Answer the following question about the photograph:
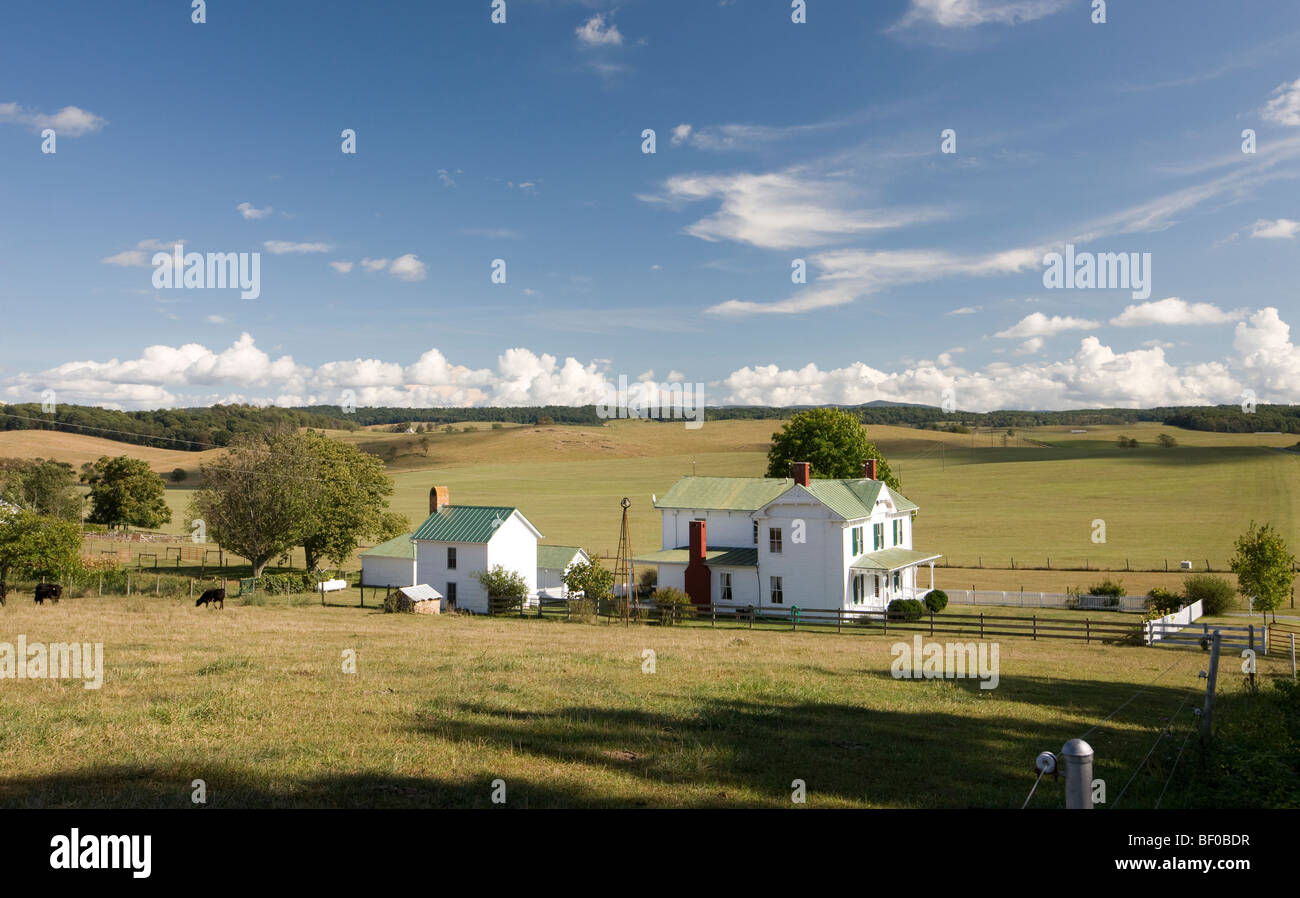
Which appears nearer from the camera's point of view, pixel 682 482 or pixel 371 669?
pixel 371 669

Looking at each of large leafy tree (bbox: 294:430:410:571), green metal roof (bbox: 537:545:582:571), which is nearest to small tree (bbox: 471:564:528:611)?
green metal roof (bbox: 537:545:582:571)

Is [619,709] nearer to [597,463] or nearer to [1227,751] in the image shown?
[1227,751]

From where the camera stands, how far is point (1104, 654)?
3072 cm

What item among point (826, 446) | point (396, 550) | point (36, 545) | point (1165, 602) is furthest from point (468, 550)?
point (1165, 602)

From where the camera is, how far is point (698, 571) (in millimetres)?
48938

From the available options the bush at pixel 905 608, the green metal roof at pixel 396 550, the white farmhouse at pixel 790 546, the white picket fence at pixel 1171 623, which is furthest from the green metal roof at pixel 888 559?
the green metal roof at pixel 396 550

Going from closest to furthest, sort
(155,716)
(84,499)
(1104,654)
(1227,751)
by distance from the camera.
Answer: (1227,751), (155,716), (1104,654), (84,499)

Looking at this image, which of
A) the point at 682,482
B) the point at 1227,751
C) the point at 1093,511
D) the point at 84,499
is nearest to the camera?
the point at 1227,751

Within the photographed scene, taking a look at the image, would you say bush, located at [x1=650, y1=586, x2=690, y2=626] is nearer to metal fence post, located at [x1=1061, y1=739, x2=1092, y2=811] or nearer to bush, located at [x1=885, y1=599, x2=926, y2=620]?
bush, located at [x1=885, y1=599, x2=926, y2=620]

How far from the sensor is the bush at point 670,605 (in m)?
42.5

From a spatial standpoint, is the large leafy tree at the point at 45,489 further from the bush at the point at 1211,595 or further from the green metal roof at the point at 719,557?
the bush at the point at 1211,595
